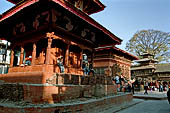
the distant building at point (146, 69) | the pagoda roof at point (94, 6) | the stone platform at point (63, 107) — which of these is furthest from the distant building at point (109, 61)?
the distant building at point (146, 69)

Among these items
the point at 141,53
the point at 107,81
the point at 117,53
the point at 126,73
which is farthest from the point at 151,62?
the point at 107,81

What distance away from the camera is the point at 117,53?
19.0 meters

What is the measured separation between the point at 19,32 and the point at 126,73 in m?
16.5

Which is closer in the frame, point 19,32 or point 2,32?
point 19,32

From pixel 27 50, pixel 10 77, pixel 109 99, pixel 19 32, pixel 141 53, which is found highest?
pixel 141 53

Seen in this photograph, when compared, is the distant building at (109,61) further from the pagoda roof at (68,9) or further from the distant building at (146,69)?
the distant building at (146,69)

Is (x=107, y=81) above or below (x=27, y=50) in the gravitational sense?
below

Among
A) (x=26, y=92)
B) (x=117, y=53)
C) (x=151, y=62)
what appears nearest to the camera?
(x=26, y=92)

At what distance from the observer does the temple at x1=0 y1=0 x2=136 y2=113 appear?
19.7ft

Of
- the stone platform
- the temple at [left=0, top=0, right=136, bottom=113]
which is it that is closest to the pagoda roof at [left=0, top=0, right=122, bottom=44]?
the temple at [left=0, top=0, right=136, bottom=113]

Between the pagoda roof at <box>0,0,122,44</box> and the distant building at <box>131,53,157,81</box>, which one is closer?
the pagoda roof at <box>0,0,122,44</box>

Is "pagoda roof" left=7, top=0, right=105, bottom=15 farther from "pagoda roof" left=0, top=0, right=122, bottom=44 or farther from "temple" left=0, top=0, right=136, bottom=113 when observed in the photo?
"pagoda roof" left=0, top=0, right=122, bottom=44

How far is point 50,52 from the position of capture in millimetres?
7961

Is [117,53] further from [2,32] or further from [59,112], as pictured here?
[59,112]
